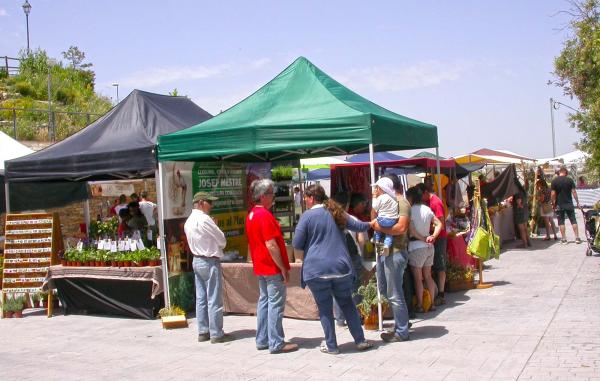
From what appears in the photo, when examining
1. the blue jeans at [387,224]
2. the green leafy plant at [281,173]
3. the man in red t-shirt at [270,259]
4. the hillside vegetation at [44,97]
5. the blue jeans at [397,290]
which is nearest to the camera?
the man in red t-shirt at [270,259]

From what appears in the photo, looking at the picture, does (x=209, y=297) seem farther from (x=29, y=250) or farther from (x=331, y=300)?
(x=29, y=250)

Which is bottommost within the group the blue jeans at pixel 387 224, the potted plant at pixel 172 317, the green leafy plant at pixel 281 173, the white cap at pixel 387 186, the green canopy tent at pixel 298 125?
the potted plant at pixel 172 317

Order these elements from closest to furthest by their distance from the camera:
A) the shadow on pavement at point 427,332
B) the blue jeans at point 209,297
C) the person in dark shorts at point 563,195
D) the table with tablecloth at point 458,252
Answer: the shadow on pavement at point 427,332, the blue jeans at point 209,297, the table with tablecloth at point 458,252, the person in dark shorts at point 563,195

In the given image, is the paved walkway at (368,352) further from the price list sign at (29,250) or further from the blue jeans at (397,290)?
the price list sign at (29,250)

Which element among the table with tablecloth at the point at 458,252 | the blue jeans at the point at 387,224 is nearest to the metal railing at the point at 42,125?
the table with tablecloth at the point at 458,252

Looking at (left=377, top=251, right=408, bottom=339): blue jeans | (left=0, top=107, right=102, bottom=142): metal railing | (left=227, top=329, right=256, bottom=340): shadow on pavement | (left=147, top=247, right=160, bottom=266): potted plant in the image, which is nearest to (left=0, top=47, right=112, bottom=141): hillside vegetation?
(left=0, top=107, right=102, bottom=142): metal railing

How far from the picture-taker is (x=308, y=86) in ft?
28.4

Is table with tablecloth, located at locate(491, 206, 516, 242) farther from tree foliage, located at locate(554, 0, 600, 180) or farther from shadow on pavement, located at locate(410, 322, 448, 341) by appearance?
shadow on pavement, located at locate(410, 322, 448, 341)

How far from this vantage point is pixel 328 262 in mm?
6098

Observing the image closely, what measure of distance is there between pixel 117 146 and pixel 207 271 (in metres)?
2.64

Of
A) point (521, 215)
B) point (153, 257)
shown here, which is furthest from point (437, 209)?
point (521, 215)

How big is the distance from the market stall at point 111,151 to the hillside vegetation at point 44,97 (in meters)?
14.3

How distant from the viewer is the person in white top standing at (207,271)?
23.7 feet

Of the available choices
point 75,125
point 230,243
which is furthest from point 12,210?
point 75,125
